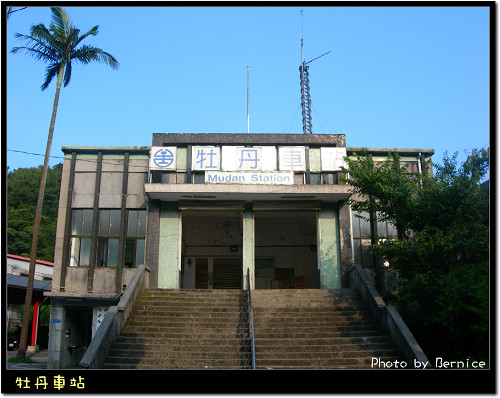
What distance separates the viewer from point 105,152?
17.4 metres

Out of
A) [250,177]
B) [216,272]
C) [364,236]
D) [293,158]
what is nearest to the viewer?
[250,177]

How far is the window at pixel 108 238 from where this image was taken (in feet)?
54.1

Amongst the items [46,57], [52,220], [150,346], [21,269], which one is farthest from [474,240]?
[52,220]

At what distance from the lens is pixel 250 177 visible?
52.8 ft

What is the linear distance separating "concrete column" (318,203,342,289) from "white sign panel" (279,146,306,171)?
1695 millimetres

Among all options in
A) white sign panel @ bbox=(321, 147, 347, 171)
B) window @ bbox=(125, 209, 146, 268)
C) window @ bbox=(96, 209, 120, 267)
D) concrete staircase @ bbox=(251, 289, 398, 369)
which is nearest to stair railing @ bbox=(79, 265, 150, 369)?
window @ bbox=(125, 209, 146, 268)

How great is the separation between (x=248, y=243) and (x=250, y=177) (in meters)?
2.37

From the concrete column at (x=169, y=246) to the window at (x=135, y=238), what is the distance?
700 millimetres

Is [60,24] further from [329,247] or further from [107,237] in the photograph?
[329,247]

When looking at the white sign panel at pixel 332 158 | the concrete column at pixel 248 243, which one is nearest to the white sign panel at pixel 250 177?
the concrete column at pixel 248 243

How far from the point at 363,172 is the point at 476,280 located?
3996 millimetres

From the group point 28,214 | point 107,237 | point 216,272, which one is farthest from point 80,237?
point 28,214

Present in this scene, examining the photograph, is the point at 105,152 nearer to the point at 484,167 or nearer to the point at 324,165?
the point at 324,165

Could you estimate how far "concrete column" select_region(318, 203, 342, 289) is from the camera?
1619 cm
